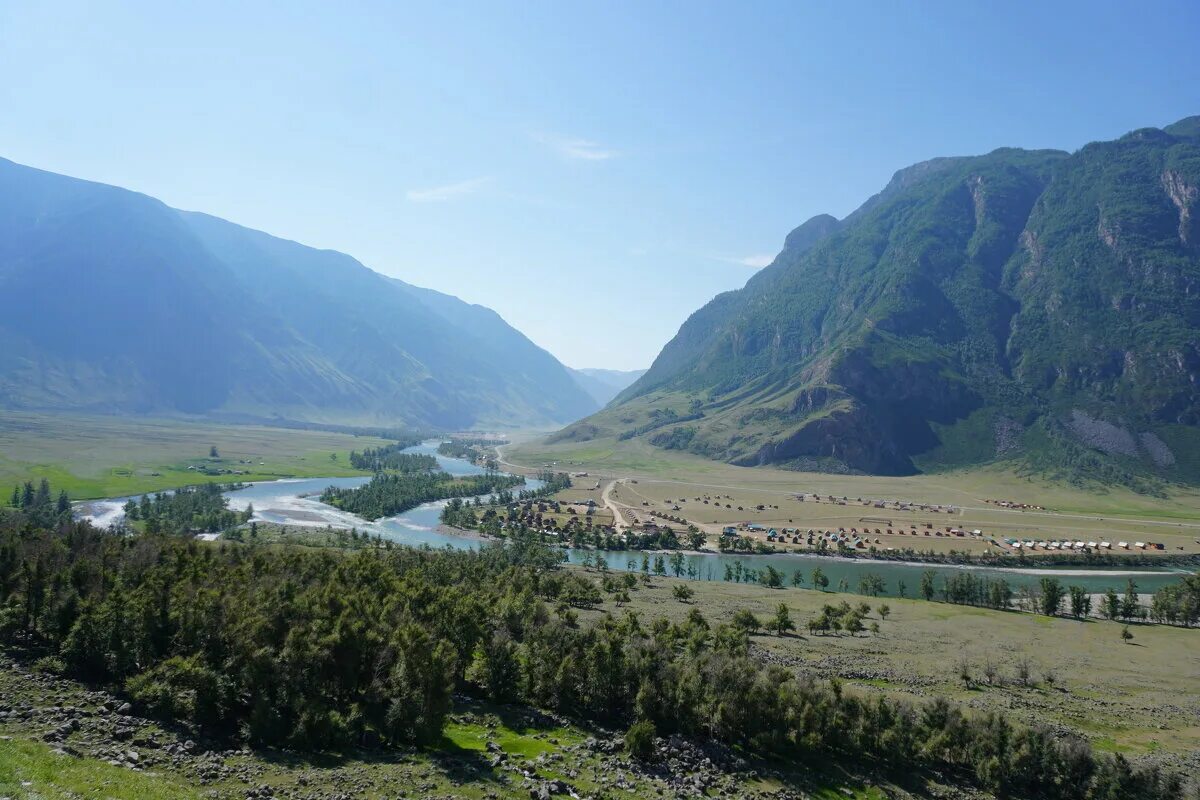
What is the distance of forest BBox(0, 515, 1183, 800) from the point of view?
149ft

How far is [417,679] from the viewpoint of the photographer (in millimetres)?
46781

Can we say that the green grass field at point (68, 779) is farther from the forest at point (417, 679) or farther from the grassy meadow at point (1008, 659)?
the grassy meadow at point (1008, 659)

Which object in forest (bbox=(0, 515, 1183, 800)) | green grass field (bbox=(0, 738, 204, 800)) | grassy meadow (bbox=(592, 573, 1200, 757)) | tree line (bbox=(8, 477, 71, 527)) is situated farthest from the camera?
tree line (bbox=(8, 477, 71, 527))

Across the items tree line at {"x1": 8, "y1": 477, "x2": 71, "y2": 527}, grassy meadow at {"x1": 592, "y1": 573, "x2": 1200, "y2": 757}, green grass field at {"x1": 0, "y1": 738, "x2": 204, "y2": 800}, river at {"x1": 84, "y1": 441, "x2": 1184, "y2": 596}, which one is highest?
green grass field at {"x1": 0, "y1": 738, "x2": 204, "y2": 800}

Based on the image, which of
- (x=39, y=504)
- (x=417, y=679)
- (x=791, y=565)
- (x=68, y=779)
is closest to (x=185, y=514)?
(x=39, y=504)

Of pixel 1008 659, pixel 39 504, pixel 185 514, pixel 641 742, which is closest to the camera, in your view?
pixel 641 742

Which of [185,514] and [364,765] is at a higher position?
[364,765]

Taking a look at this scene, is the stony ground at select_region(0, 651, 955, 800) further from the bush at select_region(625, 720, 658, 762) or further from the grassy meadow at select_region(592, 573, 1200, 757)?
the grassy meadow at select_region(592, 573, 1200, 757)

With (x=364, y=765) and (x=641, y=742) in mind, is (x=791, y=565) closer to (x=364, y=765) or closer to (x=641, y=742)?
(x=641, y=742)

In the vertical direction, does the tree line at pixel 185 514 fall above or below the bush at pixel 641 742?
below

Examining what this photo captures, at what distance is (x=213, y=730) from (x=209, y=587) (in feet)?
68.4

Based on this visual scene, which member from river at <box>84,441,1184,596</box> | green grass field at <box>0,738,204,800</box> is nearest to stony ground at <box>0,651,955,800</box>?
green grass field at <box>0,738,204,800</box>

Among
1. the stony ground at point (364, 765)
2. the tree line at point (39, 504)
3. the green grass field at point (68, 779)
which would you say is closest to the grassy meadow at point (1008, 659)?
the stony ground at point (364, 765)

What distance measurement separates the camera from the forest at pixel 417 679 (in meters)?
45.4
